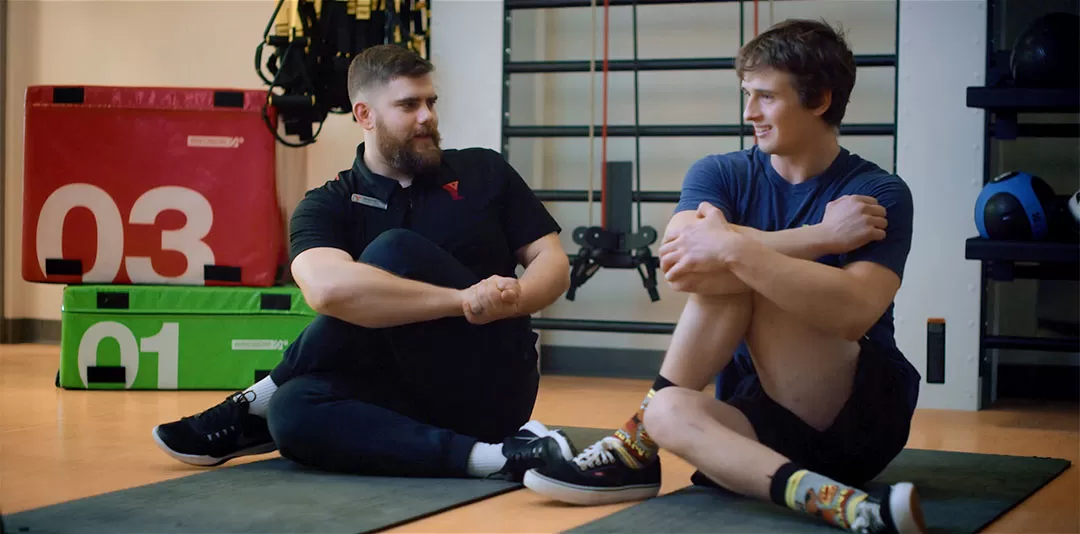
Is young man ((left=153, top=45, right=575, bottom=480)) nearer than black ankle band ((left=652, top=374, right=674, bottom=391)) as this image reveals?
No

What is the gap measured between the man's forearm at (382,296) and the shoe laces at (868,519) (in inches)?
34.5

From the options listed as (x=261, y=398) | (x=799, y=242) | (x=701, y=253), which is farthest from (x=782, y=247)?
(x=261, y=398)

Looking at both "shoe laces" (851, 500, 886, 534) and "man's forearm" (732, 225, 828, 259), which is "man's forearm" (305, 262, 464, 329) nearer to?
"man's forearm" (732, 225, 828, 259)

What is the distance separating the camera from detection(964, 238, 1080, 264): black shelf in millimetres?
3514

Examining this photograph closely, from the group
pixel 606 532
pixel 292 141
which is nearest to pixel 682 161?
pixel 292 141

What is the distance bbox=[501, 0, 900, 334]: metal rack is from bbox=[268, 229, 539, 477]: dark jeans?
5.84 ft

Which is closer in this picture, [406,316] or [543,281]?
[406,316]

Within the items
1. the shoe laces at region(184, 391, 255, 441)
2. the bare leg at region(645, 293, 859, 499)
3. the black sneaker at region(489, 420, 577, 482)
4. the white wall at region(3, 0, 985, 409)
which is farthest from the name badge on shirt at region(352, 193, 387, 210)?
the white wall at region(3, 0, 985, 409)

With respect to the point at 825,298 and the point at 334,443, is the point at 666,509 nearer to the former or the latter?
the point at 825,298

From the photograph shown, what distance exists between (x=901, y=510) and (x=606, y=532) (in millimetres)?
461

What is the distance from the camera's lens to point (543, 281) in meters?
2.49

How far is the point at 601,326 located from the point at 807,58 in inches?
93.5

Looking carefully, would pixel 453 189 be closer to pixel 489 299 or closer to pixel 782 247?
pixel 489 299

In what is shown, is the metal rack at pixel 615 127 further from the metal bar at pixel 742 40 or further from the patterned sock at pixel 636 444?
the patterned sock at pixel 636 444
